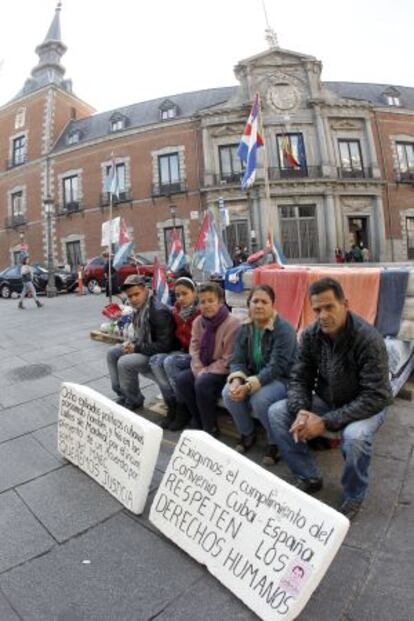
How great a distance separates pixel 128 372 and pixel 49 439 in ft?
3.09

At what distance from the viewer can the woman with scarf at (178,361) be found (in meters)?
3.65

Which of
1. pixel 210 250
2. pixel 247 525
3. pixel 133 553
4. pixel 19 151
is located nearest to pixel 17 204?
pixel 19 151

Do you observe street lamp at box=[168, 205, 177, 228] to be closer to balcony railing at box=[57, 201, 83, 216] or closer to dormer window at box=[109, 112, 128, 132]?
balcony railing at box=[57, 201, 83, 216]

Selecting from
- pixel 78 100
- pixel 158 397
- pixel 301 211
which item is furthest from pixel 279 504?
pixel 78 100

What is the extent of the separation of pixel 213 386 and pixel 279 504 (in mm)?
1457

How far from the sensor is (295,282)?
4738 millimetres

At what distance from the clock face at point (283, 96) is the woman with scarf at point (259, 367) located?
2400 centimetres

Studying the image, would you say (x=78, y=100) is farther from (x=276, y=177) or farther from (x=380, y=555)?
(x=380, y=555)

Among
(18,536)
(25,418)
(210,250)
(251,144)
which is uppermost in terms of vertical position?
(251,144)

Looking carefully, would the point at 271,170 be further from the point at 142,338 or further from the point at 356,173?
the point at 142,338

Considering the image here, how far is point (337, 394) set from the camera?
2.57 meters

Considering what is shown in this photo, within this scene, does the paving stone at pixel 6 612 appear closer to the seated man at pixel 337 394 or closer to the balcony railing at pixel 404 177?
the seated man at pixel 337 394

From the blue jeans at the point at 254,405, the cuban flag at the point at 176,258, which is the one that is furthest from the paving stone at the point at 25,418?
the cuban flag at the point at 176,258

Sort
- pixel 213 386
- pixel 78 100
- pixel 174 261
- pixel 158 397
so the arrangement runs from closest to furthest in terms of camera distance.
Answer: pixel 213 386 < pixel 158 397 < pixel 174 261 < pixel 78 100
